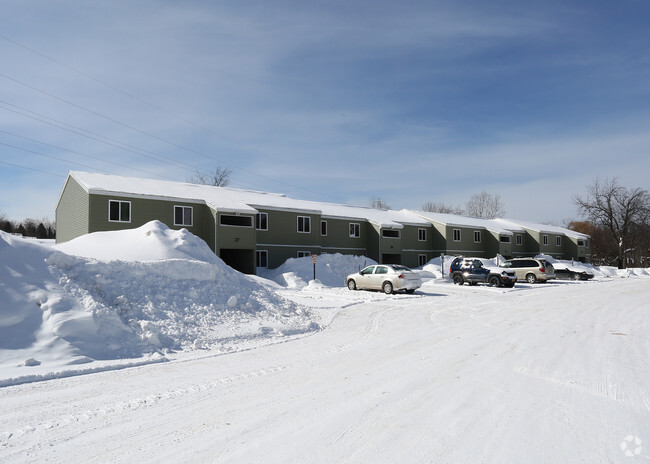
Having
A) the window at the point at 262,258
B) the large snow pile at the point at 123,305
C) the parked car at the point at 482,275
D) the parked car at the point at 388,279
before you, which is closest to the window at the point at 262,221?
the window at the point at 262,258

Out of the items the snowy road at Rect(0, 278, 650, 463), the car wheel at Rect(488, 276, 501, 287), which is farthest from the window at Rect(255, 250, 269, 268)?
the snowy road at Rect(0, 278, 650, 463)

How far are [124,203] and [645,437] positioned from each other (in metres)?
29.0

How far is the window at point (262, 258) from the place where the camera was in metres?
35.7

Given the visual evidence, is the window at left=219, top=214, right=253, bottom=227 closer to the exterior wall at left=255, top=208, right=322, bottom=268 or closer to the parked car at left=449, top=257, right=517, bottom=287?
the exterior wall at left=255, top=208, right=322, bottom=268

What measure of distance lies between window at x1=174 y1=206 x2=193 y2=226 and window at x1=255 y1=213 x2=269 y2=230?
535 cm

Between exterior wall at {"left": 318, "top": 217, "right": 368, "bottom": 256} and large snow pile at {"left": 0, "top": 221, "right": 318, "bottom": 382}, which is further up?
exterior wall at {"left": 318, "top": 217, "right": 368, "bottom": 256}

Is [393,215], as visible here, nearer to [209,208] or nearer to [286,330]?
[209,208]

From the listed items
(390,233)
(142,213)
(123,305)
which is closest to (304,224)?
(390,233)

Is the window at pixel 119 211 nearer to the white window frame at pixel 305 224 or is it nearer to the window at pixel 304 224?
the white window frame at pixel 305 224

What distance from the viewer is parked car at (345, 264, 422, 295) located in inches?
966

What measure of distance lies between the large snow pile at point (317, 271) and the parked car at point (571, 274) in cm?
1977

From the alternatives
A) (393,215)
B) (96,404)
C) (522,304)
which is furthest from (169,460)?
(393,215)

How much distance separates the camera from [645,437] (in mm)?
5090

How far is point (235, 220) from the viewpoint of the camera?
3328cm
